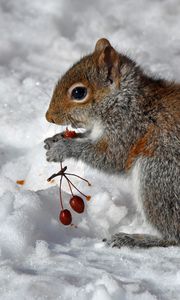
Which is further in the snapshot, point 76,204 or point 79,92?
point 79,92

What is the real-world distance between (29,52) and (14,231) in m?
3.57

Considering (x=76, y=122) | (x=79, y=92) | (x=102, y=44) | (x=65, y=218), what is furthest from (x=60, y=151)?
(x=102, y=44)

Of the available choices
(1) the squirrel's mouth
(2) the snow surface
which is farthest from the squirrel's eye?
(2) the snow surface

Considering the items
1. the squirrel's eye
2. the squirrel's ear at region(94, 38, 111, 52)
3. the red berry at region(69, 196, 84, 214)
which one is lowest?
the red berry at region(69, 196, 84, 214)

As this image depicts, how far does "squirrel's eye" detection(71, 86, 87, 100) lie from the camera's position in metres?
3.38

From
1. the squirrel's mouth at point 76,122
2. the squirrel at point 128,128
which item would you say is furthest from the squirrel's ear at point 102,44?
the squirrel's mouth at point 76,122

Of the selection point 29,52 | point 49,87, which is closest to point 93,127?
point 49,87

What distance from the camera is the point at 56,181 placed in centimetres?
401

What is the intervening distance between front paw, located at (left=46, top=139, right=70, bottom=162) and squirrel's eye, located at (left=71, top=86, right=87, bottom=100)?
30 centimetres

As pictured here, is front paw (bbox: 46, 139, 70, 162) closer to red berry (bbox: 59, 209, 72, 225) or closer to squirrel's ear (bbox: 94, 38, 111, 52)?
red berry (bbox: 59, 209, 72, 225)

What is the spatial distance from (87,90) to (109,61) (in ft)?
0.71

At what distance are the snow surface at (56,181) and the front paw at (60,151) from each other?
0.64 ft

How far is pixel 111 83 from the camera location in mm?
3406

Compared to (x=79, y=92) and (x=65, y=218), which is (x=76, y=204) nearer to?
(x=65, y=218)
